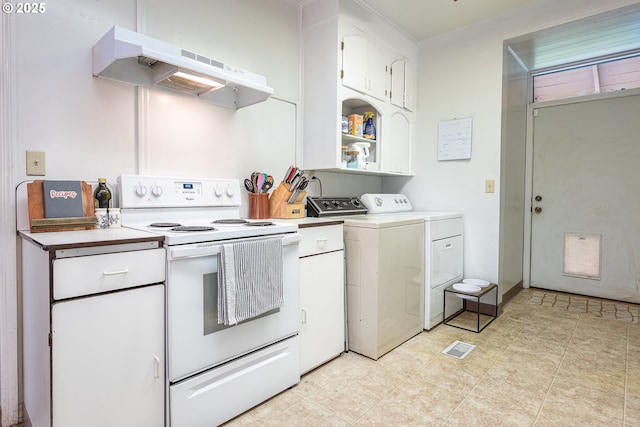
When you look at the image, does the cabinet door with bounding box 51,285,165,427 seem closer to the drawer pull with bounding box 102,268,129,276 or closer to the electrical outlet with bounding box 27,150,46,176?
the drawer pull with bounding box 102,268,129,276

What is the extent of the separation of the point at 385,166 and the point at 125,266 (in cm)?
221

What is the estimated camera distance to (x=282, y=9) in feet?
8.16

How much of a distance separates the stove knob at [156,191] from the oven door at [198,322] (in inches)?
24.0

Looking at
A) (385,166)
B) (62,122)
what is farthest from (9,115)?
(385,166)

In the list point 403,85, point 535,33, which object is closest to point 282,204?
point 403,85

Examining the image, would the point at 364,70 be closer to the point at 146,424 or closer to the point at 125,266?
the point at 125,266

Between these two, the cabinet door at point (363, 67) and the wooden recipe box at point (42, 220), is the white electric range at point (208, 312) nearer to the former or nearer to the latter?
the wooden recipe box at point (42, 220)

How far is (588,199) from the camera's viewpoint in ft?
11.2

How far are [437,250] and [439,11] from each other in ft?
6.14

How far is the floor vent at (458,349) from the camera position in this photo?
220cm

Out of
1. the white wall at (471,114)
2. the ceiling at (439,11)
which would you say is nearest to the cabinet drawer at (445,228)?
the white wall at (471,114)

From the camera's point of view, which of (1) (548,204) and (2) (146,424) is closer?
(2) (146,424)

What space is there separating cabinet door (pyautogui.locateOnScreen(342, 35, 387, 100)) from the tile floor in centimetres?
188

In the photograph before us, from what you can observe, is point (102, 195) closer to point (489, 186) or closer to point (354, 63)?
point (354, 63)
